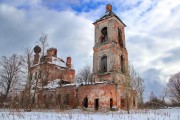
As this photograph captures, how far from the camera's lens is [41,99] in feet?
110

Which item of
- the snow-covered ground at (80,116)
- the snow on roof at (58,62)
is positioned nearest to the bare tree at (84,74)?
the snow on roof at (58,62)

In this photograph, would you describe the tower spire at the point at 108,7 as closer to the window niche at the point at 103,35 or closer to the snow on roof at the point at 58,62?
the window niche at the point at 103,35

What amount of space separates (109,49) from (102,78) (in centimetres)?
429

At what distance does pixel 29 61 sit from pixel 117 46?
12.3m

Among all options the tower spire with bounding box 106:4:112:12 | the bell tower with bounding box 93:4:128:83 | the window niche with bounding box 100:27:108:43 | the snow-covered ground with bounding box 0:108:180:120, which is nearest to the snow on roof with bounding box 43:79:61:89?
the bell tower with bounding box 93:4:128:83

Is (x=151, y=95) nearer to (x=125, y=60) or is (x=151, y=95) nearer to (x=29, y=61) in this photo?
(x=125, y=60)

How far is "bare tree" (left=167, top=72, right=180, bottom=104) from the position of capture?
165 feet

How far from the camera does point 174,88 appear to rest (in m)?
53.5

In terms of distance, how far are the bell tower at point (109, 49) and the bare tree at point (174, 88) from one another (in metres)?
27.8

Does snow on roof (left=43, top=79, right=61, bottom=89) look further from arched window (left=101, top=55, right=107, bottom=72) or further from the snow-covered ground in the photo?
the snow-covered ground

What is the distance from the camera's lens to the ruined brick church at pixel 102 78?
82.5 ft

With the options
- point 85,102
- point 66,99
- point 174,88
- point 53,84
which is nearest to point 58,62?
point 53,84

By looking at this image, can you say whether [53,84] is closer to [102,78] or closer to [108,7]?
[102,78]

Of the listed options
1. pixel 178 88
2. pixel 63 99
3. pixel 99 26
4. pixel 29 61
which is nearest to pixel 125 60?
pixel 99 26
